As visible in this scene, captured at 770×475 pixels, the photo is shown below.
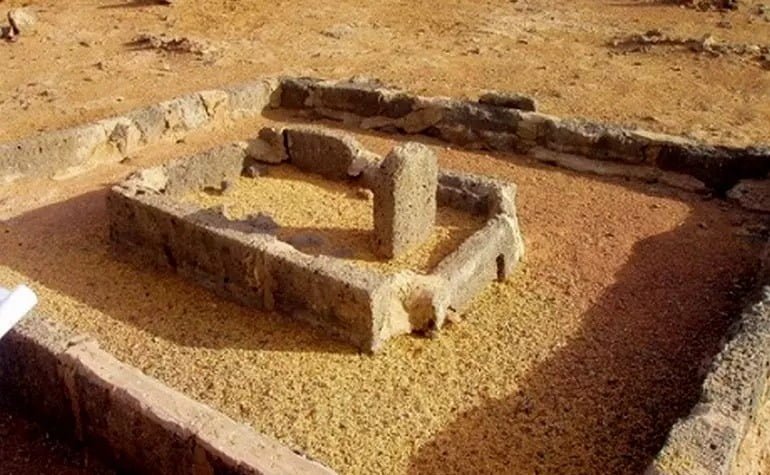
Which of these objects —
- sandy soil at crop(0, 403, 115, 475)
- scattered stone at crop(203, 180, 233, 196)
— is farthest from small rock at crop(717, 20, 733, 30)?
sandy soil at crop(0, 403, 115, 475)

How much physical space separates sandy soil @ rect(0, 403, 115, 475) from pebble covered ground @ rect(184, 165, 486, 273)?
9.38 feet

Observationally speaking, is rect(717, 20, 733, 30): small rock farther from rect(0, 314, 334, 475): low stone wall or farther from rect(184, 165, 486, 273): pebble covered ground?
rect(0, 314, 334, 475): low stone wall

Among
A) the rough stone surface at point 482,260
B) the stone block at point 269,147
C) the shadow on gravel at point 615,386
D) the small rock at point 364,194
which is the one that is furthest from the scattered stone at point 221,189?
the shadow on gravel at point 615,386

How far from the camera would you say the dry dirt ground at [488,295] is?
5.46 meters

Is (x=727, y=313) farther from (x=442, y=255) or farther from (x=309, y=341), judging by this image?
(x=309, y=341)

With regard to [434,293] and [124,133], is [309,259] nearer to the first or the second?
[434,293]

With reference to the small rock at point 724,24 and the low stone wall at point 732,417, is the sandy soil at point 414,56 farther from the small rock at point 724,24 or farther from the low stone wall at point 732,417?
the low stone wall at point 732,417

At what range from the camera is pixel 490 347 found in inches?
248

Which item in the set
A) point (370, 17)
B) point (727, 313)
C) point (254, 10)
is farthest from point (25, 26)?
point (727, 313)

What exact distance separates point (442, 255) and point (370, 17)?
9739 millimetres

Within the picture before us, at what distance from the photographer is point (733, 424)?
14.8 ft

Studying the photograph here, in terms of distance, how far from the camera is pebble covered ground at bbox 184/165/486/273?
7.53 meters

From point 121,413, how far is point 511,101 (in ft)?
22.3

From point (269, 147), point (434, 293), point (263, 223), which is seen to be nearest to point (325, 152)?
point (269, 147)
